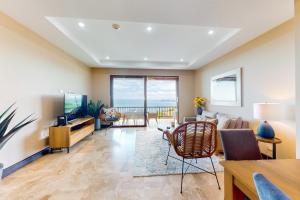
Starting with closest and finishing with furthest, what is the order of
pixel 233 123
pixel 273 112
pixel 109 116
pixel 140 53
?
pixel 273 112 < pixel 233 123 < pixel 140 53 < pixel 109 116

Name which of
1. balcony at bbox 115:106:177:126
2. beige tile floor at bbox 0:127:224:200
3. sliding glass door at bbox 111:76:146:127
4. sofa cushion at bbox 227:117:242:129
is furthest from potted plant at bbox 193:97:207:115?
beige tile floor at bbox 0:127:224:200

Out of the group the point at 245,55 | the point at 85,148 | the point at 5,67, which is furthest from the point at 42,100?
the point at 245,55

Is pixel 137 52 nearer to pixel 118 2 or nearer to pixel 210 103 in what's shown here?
pixel 118 2

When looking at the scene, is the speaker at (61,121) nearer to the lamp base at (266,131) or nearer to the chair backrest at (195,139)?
the chair backrest at (195,139)

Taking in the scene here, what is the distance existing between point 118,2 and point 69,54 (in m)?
3.14

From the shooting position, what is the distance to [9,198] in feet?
6.37

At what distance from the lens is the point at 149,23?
288 cm

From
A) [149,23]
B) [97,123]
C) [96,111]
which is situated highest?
[149,23]

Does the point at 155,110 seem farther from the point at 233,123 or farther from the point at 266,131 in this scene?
the point at 266,131

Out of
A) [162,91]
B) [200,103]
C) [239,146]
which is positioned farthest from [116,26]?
[162,91]

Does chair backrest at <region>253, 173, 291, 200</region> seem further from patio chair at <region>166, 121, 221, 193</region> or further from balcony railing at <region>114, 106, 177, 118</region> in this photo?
balcony railing at <region>114, 106, 177, 118</region>

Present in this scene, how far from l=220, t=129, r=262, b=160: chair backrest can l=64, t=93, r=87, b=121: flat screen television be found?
3.58 metres

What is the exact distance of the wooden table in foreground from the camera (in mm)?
920

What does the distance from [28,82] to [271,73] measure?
460cm
